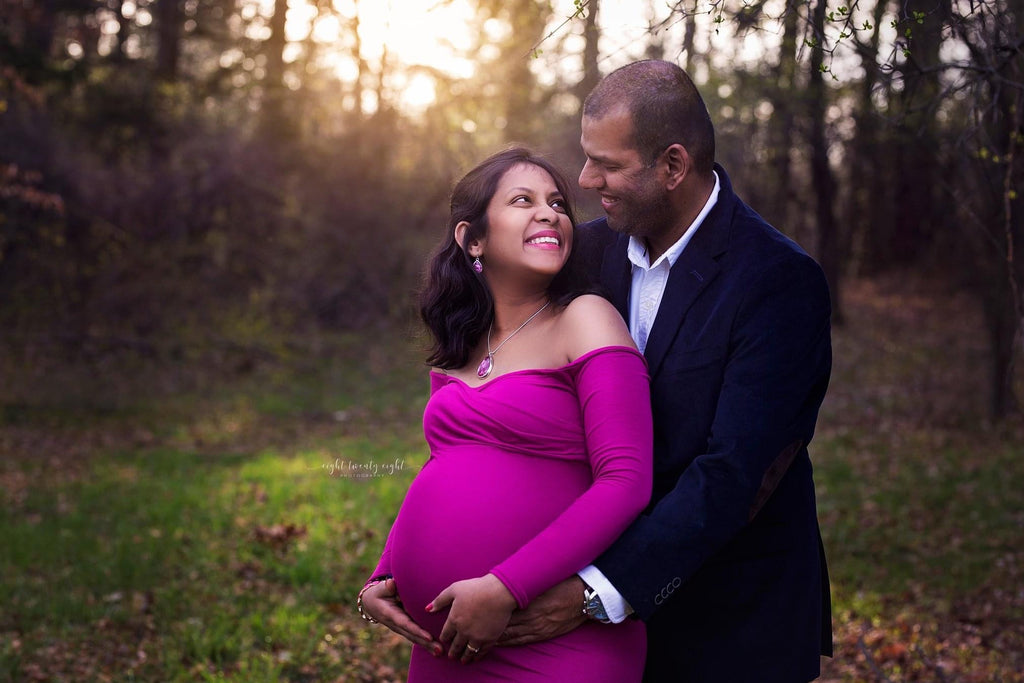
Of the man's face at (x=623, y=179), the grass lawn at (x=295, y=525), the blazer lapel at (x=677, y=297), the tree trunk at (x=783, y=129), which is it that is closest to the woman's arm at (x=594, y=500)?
the blazer lapel at (x=677, y=297)

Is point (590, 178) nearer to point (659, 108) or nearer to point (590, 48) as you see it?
point (659, 108)

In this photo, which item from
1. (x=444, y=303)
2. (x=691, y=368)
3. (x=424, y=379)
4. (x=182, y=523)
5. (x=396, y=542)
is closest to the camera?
(x=691, y=368)

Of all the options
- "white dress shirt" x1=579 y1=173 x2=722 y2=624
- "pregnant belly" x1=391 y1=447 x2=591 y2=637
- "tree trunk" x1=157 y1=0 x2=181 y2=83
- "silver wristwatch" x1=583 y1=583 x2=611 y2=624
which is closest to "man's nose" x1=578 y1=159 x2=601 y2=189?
"white dress shirt" x1=579 y1=173 x2=722 y2=624

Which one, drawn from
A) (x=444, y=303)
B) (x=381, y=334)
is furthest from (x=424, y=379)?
(x=444, y=303)

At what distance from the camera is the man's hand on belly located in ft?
7.04

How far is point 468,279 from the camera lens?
107 inches

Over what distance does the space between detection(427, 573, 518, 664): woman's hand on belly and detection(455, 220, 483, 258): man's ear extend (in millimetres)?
935

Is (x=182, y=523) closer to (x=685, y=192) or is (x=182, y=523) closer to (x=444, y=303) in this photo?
(x=444, y=303)

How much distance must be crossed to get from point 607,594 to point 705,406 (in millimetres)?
510

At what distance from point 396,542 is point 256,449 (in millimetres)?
8368

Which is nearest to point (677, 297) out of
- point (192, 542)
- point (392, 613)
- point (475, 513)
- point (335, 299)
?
point (475, 513)

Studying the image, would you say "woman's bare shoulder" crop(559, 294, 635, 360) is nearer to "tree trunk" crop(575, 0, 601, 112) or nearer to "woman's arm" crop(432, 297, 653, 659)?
"woman's arm" crop(432, 297, 653, 659)

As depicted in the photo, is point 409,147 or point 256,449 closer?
point 256,449

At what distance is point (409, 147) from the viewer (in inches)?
728
